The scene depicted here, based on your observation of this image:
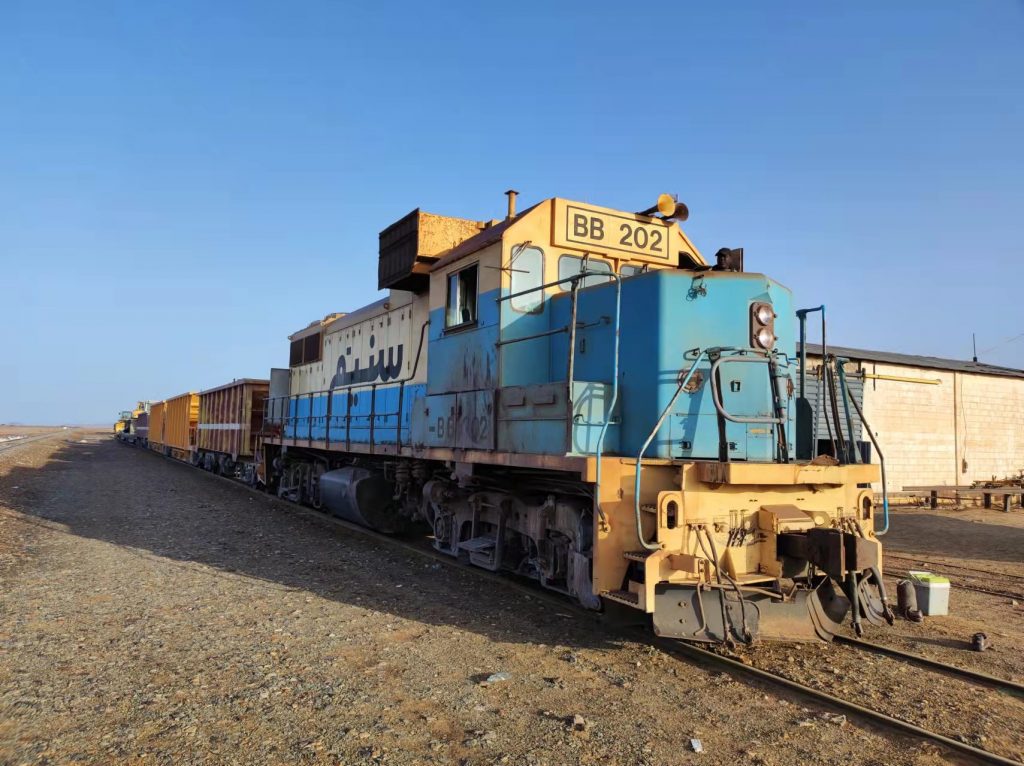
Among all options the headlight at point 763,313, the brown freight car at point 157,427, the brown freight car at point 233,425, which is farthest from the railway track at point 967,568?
the brown freight car at point 157,427

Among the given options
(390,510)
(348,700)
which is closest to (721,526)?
(348,700)

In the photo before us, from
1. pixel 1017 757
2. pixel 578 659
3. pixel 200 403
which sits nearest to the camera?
pixel 1017 757

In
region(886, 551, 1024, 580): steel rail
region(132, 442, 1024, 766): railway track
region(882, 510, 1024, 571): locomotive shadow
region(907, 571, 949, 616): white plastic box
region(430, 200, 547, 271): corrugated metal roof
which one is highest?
region(430, 200, 547, 271): corrugated metal roof

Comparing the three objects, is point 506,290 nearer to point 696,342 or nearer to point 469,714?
point 696,342

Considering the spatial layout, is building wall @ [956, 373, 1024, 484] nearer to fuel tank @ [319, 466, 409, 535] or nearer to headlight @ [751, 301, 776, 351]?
fuel tank @ [319, 466, 409, 535]

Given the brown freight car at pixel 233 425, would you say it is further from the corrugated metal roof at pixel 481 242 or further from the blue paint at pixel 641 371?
the blue paint at pixel 641 371

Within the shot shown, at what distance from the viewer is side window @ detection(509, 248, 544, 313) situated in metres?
6.41

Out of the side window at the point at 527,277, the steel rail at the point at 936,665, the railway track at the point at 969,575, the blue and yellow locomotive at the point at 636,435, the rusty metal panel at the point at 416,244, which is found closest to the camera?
the steel rail at the point at 936,665

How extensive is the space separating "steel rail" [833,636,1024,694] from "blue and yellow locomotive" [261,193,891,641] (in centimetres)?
32

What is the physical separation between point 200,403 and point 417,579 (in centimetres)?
1977

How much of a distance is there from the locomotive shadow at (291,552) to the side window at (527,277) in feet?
9.34

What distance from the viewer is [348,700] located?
4160 mm

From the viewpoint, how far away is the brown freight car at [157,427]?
111 ft

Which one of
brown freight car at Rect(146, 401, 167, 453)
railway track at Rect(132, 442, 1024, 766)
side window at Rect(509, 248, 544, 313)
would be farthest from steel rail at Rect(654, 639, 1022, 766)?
brown freight car at Rect(146, 401, 167, 453)
